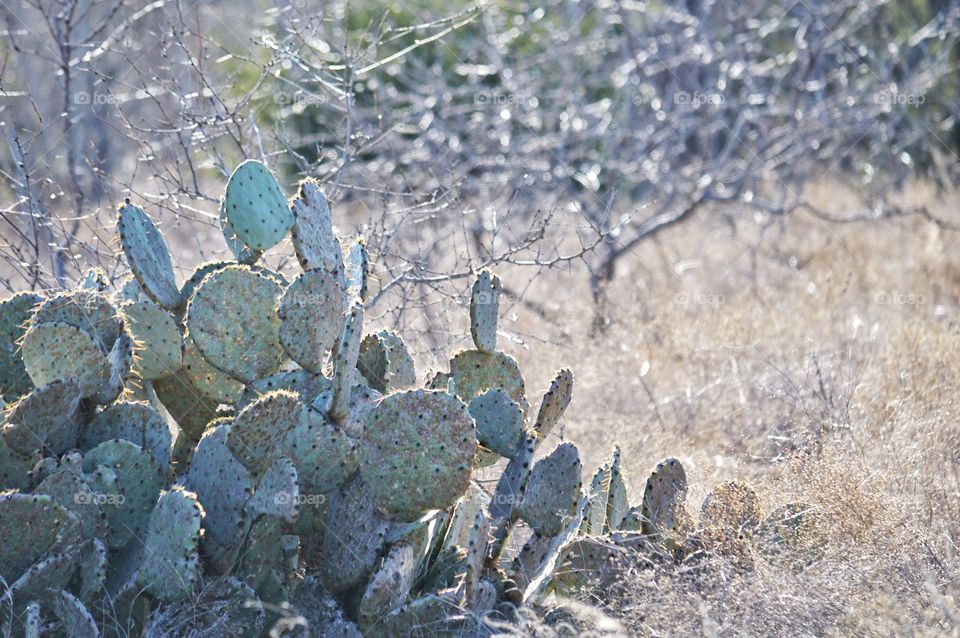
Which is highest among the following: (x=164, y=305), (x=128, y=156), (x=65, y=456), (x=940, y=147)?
(x=940, y=147)

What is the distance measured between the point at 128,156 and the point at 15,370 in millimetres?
10633

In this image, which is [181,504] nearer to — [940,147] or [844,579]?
[844,579]

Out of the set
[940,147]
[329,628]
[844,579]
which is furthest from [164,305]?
[940,147]

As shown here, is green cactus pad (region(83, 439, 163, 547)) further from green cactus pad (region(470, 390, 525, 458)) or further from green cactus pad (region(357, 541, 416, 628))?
green cactus pad (region(470, 390, 525, 458))

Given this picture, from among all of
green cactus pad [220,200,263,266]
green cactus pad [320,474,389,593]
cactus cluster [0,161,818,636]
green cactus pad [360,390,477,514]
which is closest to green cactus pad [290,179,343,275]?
cactus cluster [0,161,818,636]

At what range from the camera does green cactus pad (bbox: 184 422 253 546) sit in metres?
3.42

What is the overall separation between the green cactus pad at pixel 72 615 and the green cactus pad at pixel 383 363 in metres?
1.26

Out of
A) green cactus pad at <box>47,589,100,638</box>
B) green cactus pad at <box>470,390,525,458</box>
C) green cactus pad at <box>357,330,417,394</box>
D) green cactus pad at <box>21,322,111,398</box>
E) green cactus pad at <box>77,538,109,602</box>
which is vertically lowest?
green cactus pad at <box>47,589,100,638</box>

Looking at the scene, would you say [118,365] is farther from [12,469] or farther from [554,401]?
[554,401]

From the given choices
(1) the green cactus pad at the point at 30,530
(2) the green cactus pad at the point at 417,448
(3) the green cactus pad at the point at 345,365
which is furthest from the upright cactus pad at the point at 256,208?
(1) the green cactus pad at the point at 30,530

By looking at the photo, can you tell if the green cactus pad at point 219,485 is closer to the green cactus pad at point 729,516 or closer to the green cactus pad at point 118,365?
the green cactus pad at point 118,365

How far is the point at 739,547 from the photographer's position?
3.64m

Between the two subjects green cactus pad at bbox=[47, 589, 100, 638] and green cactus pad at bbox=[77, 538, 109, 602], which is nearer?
green cactus pad at bbox=[47, 589, 100, 638]

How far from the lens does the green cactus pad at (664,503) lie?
3.72 m
